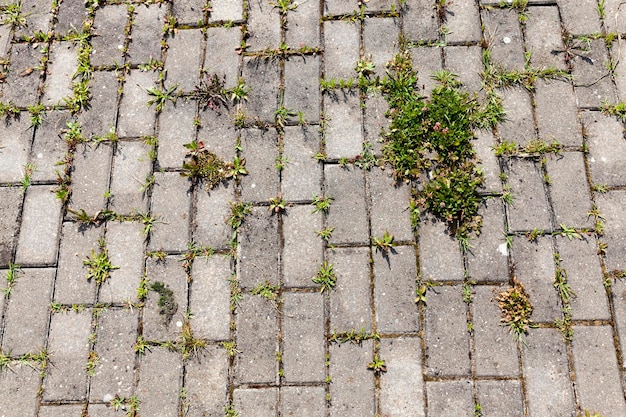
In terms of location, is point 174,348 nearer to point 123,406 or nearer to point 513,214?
point 123,406

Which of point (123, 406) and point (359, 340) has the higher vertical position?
point (359, 340)

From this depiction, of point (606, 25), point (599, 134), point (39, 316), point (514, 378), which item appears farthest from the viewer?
point (606, 25)

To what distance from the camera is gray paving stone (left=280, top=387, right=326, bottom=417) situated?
382cm

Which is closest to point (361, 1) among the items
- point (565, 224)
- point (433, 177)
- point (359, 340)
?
point (433, 177)

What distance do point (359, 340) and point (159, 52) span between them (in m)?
2.86

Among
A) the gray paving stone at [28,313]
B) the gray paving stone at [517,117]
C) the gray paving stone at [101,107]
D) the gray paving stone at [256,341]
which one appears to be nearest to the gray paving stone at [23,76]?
the gray paving stone at [101,107]

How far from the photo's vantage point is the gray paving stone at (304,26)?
4.69 meters

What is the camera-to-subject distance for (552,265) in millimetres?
4055

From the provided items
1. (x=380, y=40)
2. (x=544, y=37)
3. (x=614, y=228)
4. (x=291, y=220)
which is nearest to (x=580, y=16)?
(x=544, y=37)

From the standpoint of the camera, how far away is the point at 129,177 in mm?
4371

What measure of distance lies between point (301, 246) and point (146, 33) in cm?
230

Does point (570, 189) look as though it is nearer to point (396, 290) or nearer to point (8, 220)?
point (396, 290)

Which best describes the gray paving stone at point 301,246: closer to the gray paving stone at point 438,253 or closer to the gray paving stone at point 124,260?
the gray paving stone at point 438,253

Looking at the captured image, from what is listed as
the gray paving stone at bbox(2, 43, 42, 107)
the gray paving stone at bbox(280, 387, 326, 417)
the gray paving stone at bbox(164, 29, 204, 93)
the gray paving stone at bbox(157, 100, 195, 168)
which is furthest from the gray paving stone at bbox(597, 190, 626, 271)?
the gray paving stone at bbox(2, 43, 42, 107)
